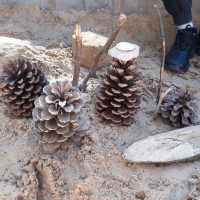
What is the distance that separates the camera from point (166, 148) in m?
1.54

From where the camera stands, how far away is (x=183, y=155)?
151cm

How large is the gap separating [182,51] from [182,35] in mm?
93

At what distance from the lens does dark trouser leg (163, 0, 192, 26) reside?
2154mm

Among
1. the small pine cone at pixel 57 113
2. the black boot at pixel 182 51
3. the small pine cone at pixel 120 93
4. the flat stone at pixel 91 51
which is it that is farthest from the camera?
the black boot at pixel 182 51

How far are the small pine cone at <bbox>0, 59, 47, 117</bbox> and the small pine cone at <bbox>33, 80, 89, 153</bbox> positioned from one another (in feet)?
0.46

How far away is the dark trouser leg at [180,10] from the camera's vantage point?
84.8 inches

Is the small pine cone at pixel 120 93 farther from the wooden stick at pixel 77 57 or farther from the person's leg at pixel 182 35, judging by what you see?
the person's leg at pixel 182 35

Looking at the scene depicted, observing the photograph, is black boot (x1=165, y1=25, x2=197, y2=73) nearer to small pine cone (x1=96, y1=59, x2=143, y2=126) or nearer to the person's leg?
→ the person's leg

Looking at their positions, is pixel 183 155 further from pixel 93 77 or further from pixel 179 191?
pixel 93 77

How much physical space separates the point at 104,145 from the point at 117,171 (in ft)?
0.39

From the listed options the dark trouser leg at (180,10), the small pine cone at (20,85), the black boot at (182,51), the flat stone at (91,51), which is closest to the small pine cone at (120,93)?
the small pine cone at (20,85)

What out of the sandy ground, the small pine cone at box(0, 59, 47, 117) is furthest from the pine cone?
the small pine cone at box(0, 59, 47, 117)

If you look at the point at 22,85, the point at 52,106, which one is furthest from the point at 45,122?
the point at 22,85

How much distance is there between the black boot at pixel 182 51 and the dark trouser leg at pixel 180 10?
0.15 feet
